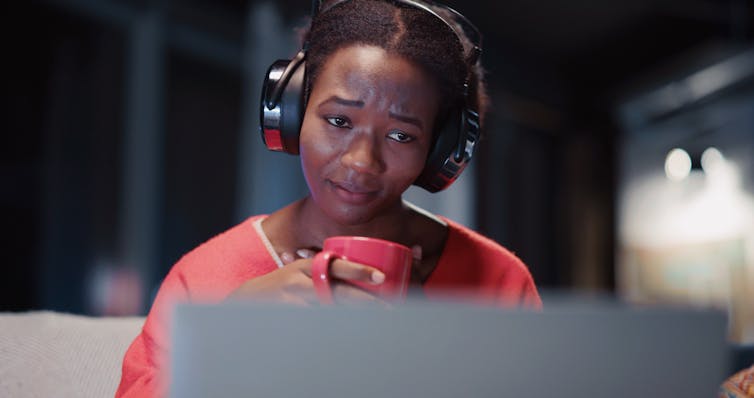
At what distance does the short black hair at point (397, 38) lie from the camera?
84 centimetres

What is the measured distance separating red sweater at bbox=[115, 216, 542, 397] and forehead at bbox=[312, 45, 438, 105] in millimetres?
225

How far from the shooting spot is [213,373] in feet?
1.18

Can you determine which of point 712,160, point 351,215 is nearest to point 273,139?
point 351,215

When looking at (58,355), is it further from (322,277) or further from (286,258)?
(322,277)

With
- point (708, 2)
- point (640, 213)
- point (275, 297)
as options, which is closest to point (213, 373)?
point (275, 297)

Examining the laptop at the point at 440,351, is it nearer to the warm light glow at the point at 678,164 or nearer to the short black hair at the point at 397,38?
the short black hair at the point at 397,38

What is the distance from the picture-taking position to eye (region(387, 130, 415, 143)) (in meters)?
0.81

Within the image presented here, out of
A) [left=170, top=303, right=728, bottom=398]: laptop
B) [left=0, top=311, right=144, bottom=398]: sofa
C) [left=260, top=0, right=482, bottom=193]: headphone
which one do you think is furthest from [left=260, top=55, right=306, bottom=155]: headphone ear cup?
[left=170, top=303, right=728, bottom=398]: laptop

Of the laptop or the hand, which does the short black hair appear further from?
the laptop

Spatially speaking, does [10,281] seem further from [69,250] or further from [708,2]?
[708,2]

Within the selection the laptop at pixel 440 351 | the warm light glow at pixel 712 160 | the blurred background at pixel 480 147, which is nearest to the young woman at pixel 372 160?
the laptop at pixel 440 351

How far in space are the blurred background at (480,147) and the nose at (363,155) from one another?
110 inches

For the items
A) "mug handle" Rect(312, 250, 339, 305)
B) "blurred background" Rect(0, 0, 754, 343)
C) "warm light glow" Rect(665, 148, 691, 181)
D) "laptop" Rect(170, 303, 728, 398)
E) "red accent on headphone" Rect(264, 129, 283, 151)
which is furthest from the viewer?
"warm light glow" Rect(665, 148, 691, 181)

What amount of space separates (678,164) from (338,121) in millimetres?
4577
